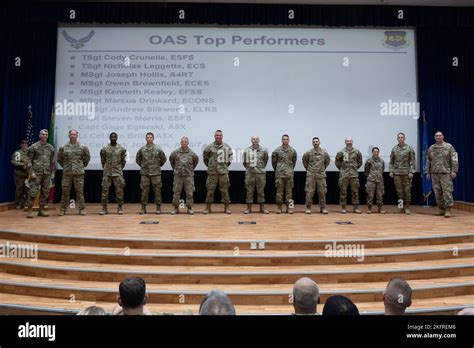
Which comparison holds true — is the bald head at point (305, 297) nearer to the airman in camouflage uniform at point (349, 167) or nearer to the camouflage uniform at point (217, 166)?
the camouflage uniform at point (217, 166)

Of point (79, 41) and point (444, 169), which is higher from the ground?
point (79, 41)

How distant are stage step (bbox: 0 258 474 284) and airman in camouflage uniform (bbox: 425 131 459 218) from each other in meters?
3.11

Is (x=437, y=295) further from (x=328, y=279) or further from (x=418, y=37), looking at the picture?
(x=418, y=37)

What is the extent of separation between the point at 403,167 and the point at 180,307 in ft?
18.4

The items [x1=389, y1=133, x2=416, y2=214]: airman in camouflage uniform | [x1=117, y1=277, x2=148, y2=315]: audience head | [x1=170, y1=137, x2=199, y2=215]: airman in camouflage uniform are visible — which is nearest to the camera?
[x1=117, y1=277, x2=148, y2=315]: audience head

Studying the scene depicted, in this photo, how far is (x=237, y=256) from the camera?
4512 millimetres

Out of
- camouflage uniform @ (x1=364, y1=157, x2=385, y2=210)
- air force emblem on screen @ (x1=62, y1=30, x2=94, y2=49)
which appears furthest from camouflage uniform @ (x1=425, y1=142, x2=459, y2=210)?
air force emblem on screen @ (x1=62, y1=30, x2=94, y2=49)

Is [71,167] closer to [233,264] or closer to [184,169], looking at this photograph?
[184,169]

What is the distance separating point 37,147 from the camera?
7.13 meters

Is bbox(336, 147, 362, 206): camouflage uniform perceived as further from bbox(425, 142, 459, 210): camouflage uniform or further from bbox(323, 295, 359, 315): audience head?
bbox(323, 295, 359, 315): audience head

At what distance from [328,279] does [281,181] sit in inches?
146

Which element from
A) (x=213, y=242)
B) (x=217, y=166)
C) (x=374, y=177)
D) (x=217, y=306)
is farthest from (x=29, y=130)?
(x=217, y=306)

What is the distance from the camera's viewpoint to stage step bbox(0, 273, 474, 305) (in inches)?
152
